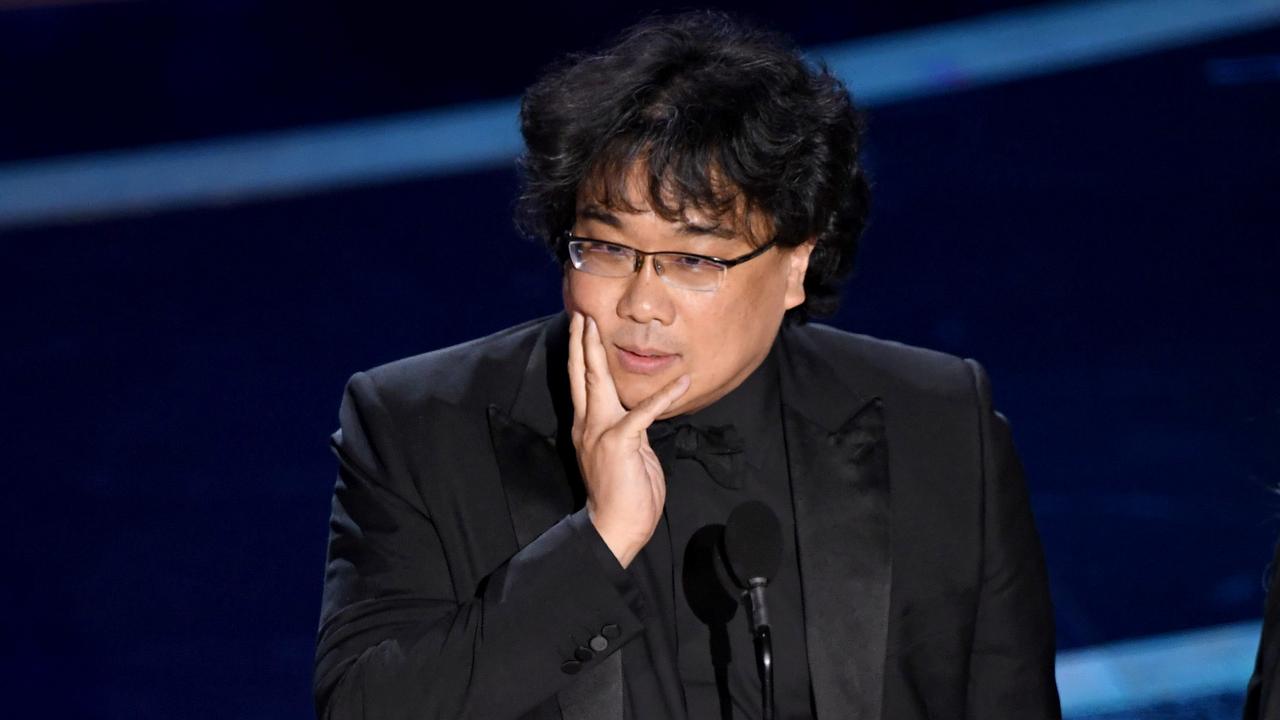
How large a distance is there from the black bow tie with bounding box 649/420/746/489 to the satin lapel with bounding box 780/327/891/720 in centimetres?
9

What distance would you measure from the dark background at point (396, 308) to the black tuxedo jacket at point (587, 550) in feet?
5.07

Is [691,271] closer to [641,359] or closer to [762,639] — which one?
[641,359]

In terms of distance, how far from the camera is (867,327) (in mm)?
4293

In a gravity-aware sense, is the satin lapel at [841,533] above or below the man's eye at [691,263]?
below

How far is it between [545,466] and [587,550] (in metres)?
0.26

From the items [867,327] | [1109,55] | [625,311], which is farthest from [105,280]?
[1109,55]

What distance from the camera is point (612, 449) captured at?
7.58 feet

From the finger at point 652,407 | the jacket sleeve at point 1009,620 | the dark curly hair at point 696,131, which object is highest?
the dark curly hair at point 696,131

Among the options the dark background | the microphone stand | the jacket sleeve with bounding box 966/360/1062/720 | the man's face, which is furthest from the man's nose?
the dark background

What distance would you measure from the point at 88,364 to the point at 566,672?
2309mm

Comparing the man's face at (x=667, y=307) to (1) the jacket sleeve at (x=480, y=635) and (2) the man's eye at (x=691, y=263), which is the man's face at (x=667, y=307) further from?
(1) the jacket sleeve at (x=480, y=635)

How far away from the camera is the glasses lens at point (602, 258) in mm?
2375

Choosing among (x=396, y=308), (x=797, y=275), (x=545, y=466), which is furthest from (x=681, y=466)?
(x=396, y=308)

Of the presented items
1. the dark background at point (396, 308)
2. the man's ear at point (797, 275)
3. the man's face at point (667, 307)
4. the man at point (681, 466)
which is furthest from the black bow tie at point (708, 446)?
the dark background at point (396, 308)
